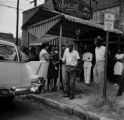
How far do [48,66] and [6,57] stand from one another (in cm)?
182

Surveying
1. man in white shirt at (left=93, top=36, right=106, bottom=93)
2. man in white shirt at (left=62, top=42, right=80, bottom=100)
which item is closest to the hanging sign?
man in white shirt at (left=93, top=36, right=106, bottom=93)

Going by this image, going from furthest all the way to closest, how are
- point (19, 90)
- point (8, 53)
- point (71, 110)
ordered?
1. point (8, 53)
2. point (71, 110)
3. point (19, 90)

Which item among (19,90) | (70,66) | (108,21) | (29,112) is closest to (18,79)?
(19,90)

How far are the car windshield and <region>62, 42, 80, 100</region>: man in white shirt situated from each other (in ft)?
5.45

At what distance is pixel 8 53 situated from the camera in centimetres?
742

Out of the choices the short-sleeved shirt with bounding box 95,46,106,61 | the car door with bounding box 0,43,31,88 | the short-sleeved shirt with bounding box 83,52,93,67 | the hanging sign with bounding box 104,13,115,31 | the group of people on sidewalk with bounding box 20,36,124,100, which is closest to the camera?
the car door with bounding box 0,43,31,88

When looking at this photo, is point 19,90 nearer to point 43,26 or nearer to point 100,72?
point 100,72

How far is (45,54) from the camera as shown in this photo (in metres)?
8.48

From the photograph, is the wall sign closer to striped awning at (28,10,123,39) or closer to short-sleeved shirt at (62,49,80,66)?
striped awning at (28,10,123,39)

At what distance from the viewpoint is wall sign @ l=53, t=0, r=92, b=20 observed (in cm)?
855

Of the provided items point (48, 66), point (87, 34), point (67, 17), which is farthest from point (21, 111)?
point (87, 34)

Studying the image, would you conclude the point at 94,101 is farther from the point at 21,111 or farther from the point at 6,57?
the point at 6,57

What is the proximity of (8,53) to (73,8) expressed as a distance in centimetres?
317

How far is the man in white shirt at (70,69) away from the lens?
748 centimetres
